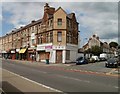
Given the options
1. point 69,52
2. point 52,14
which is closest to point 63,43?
point 69,52

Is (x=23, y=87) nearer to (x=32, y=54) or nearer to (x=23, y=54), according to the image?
(x=32, y=54)

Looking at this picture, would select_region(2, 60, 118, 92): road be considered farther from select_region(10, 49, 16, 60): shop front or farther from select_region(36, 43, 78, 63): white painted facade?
select_region(10, 49, 16, 60): shop front

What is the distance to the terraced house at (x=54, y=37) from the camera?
5206cm

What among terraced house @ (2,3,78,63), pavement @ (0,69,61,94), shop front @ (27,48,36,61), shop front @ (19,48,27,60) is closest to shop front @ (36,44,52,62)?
terraced house @ (2,3,78,63)

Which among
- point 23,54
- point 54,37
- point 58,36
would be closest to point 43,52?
point 54,37

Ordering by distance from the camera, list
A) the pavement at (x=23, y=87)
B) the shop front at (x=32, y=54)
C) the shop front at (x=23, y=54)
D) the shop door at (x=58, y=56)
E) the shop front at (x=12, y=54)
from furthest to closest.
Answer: the shop front at (x=12, y=54) < the shop front at (x=23, y=54) < the shop front at (x=32, y=54) < the shop door at (x=58, y=56) < the pavement at (x=23, y=87)

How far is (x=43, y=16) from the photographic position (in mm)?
58312

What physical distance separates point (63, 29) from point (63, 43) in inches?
121

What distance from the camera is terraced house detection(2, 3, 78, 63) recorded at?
171 ft

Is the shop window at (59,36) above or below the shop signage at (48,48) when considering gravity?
above

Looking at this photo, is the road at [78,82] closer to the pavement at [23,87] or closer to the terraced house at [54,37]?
the pavement at [23,87]

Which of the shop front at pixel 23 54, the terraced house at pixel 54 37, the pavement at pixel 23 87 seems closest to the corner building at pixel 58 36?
the terraced house at pixel 54 37

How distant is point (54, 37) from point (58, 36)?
902mm

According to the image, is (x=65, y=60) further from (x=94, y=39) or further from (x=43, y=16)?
(x=94, y=39)
